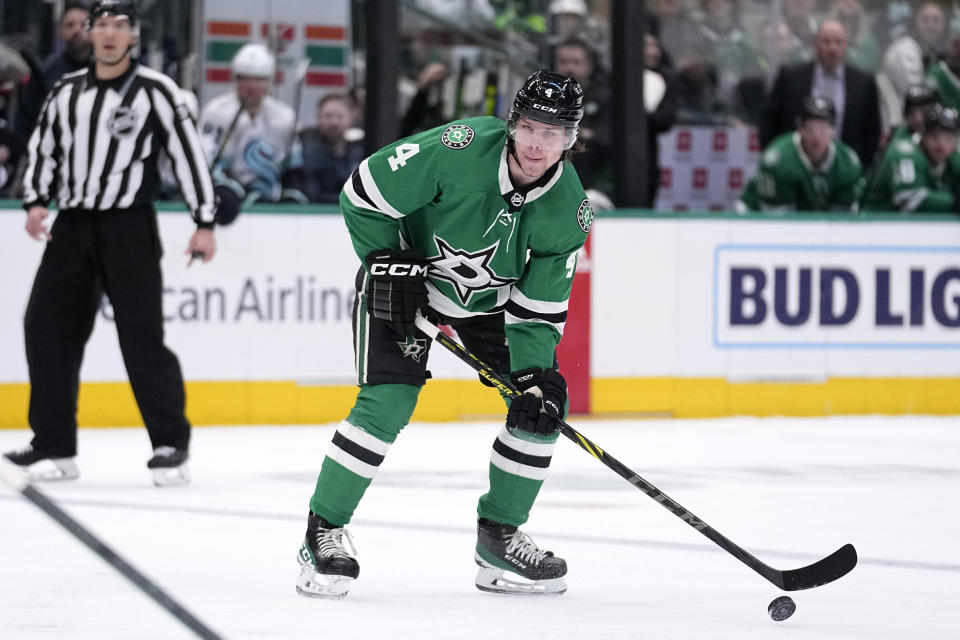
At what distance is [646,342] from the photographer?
7.23 m

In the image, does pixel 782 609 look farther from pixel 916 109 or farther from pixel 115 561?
pixel 916 109

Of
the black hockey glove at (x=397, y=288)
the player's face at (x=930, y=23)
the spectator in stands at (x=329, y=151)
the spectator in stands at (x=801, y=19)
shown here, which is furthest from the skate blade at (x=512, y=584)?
the player's face at (x=930, y=23)

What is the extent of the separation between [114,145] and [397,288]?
2007 millimetres

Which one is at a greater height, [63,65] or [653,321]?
[63,65]

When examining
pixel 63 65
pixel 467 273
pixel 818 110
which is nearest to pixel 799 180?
pixel 818 110

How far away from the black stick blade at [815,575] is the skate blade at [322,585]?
86cm

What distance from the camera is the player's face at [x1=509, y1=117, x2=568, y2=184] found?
3264 millimetres

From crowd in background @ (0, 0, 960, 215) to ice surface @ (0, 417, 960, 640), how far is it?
4.47 ft

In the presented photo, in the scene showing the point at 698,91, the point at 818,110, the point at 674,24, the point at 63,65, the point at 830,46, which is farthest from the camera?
the point at 674,24

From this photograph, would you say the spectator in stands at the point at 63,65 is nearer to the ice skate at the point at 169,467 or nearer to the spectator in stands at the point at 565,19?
the ice skate at the point at 169,467

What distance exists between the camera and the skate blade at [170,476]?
5094mm

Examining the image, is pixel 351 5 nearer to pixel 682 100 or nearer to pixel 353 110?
pixel 353 110

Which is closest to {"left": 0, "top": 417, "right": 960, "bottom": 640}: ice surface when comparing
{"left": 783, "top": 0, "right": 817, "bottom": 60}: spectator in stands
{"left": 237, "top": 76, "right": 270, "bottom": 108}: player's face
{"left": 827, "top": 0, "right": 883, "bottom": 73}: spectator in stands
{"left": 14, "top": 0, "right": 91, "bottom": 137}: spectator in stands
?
{"left": 14, "top": 0, "right": 91, "bottom": 137}: spectator in stands

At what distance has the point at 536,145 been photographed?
327 centimetres
